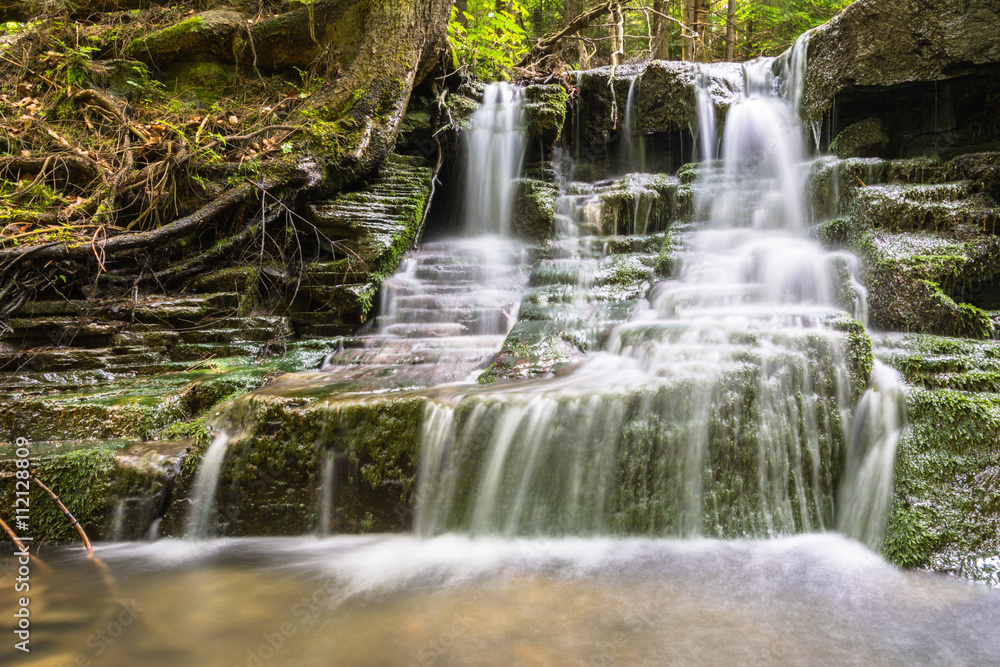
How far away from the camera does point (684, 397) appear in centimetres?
296

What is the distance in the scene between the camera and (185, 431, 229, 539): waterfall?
2982 mm

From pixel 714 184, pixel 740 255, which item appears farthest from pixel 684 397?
pixel 714 184

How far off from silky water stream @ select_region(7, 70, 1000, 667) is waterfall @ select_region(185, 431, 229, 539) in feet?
0.09

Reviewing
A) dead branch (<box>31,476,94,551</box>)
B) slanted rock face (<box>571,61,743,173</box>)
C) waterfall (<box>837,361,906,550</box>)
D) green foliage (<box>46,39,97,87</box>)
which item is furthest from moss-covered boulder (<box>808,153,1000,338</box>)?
green foliage (<box>46,39,97,87</box>)

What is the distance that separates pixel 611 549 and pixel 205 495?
2.38 metres

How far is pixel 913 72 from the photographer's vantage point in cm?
573

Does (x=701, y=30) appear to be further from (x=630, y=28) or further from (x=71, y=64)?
(x=71, y=64)

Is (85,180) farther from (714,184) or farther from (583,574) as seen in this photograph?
(714,184)

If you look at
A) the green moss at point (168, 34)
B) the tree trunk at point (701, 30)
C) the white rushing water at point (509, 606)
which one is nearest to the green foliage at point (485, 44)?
the green moss at point (168, 34)

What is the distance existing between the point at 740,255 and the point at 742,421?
10.1 ft

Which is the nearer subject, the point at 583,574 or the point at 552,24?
the point at 583,574

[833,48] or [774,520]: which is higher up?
[833,48]

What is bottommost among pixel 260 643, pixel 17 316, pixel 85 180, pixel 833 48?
pixel 260 643

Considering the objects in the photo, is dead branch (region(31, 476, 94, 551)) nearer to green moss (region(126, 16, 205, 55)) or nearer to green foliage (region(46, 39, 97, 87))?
green foliage (region(46, 39, 97, 87))
